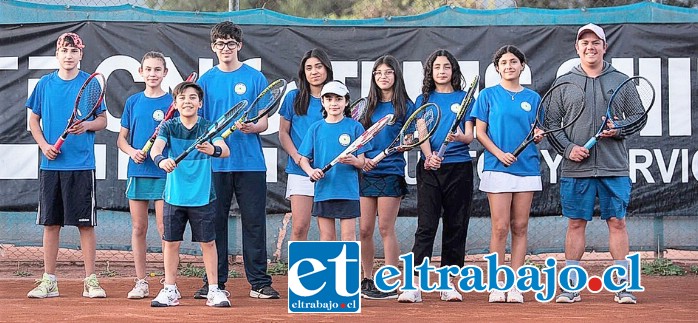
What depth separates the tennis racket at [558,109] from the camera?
6031 mm

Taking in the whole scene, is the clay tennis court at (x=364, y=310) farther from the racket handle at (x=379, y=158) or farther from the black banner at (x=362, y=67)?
the black banner at (x=362, y=67)

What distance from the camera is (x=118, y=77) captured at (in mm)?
8141

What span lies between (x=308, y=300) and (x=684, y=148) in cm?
417

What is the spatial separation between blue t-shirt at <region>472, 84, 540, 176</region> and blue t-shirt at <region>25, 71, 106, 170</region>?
2.46 meters

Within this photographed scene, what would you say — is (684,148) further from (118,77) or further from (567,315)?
(118,77)

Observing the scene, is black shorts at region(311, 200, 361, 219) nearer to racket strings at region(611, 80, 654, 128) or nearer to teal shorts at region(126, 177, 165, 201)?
teal shorts at region(126, 177, 165, 201)

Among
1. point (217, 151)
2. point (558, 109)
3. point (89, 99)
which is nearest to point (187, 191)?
point (217, 151)

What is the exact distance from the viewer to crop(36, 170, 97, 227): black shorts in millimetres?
6273

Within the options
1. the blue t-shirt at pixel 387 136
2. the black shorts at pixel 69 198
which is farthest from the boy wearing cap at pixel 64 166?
the blue t-shirt at pixel 387 136

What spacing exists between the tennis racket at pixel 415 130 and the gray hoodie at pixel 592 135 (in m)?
0.77

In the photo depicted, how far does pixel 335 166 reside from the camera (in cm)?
600

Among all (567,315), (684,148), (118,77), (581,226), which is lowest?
(567,315)

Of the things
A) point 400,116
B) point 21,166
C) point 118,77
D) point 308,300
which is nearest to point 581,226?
point 400,116

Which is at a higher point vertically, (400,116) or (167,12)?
(167,12)
